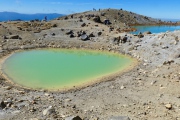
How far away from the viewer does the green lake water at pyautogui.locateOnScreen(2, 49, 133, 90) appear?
65.0 ft

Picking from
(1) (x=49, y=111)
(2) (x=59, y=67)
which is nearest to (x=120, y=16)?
(2) (x=59, y=67)

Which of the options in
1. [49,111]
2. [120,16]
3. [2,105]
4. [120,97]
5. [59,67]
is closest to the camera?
[49,111]

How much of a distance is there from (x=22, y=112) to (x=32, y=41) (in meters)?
26.2

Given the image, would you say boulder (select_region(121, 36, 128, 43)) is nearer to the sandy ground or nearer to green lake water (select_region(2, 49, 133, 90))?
green lake water (select_region(2, 49, 133, 90))

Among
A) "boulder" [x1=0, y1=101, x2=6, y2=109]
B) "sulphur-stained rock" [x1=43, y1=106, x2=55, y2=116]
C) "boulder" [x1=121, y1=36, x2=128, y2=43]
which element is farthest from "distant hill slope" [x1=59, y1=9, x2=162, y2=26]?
"sulphur-stained rock" [x1=43, y1=106, x2=55, y2=116]

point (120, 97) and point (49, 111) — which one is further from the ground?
point (49, 111)

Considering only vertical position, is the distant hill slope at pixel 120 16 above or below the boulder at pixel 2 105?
above

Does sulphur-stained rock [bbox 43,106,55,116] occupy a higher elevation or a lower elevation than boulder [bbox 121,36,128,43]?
lower

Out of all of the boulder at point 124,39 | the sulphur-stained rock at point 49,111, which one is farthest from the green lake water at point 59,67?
the sulphur-stained rock at point 49,111

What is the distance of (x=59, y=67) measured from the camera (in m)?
24.5

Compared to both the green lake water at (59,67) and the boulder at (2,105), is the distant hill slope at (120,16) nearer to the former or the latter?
the green lake water at (59,67)

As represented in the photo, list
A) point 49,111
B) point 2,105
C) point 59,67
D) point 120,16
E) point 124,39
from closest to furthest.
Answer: point 49,111 < point 2,105 < point 59,67 < point 124,39 < point 120,16

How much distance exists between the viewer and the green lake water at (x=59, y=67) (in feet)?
65.0

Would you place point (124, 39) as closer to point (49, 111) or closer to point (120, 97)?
point (120, 97)
